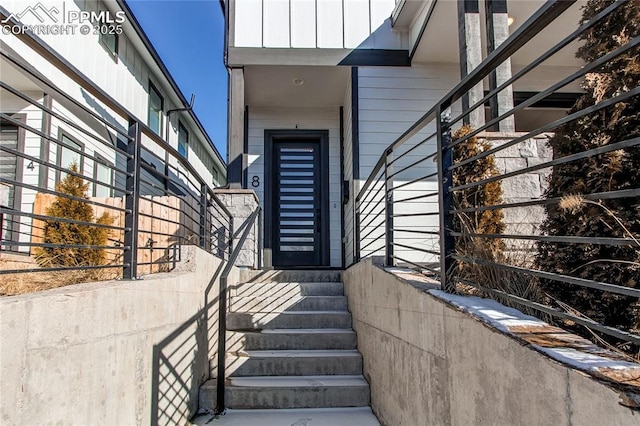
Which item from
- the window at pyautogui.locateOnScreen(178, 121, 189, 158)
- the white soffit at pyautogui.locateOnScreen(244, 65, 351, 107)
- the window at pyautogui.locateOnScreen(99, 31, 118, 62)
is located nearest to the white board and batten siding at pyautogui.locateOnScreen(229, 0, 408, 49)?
the white soffit at pyautogui.locateOnScreen(244, 65, 351, 107)

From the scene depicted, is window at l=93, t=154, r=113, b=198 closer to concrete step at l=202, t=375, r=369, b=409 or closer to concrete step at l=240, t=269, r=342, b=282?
concrete step at l=240, t=269, r=342, b=282

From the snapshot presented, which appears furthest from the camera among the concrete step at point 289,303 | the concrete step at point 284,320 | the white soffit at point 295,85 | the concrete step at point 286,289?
the white soffit at point 295,85

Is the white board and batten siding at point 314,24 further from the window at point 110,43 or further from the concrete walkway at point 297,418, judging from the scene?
the concrete walkway at point 297,418

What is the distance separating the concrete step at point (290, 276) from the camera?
464 centimetres

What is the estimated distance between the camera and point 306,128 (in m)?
6.74

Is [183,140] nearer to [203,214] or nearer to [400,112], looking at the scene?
[400,112]

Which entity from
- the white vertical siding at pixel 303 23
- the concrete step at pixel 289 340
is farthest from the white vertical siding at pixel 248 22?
the concrete step at pixel 289 340

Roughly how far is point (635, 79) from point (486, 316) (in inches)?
41.7

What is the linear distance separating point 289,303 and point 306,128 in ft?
11.5

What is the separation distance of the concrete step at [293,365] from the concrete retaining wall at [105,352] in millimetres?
342

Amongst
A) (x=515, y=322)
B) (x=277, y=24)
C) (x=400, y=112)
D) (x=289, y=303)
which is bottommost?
(x=289, y=303)

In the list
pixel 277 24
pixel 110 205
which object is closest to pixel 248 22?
pixel 277 24

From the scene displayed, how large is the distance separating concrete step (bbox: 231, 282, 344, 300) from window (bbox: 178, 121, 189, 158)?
6.36 metres

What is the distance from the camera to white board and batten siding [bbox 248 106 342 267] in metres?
6.50
